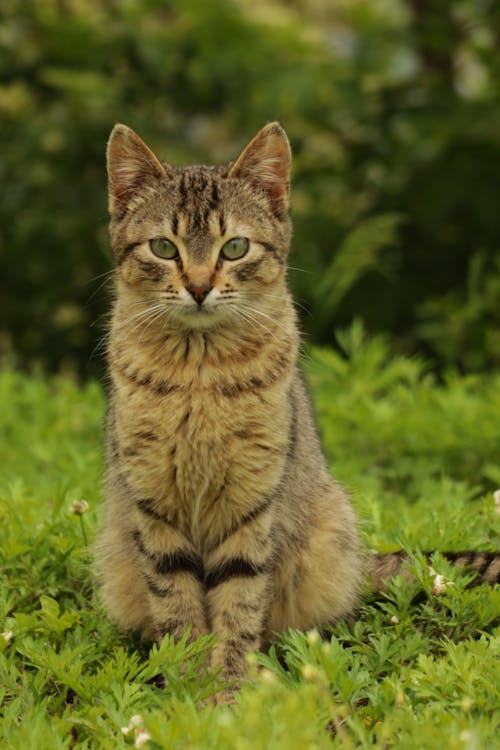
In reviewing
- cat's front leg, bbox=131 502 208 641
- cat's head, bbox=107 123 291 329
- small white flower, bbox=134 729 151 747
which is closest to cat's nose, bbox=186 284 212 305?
cat's head, bbox=107 123 291 329

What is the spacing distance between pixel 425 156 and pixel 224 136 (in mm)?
1891

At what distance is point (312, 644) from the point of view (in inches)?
122

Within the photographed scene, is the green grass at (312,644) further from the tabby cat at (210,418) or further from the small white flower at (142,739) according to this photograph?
the tabby cat at (210,418)

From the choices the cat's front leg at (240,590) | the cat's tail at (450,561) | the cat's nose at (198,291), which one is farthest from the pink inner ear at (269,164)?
the cat's tail at (450,561)

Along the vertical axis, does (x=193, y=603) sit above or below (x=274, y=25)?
below

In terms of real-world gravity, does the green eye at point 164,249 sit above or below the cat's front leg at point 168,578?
above

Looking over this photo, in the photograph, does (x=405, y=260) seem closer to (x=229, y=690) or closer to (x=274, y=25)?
(x=274, y=25)

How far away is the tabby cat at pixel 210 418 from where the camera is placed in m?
3.48

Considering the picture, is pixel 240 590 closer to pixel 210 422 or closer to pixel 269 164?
pixel 210 422

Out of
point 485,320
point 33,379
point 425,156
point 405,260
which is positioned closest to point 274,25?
point 425,156

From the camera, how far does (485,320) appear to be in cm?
763

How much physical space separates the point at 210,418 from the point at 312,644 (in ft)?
2.55

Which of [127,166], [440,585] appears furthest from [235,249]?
[440,585]

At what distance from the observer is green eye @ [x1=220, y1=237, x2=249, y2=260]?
356 centimetres
